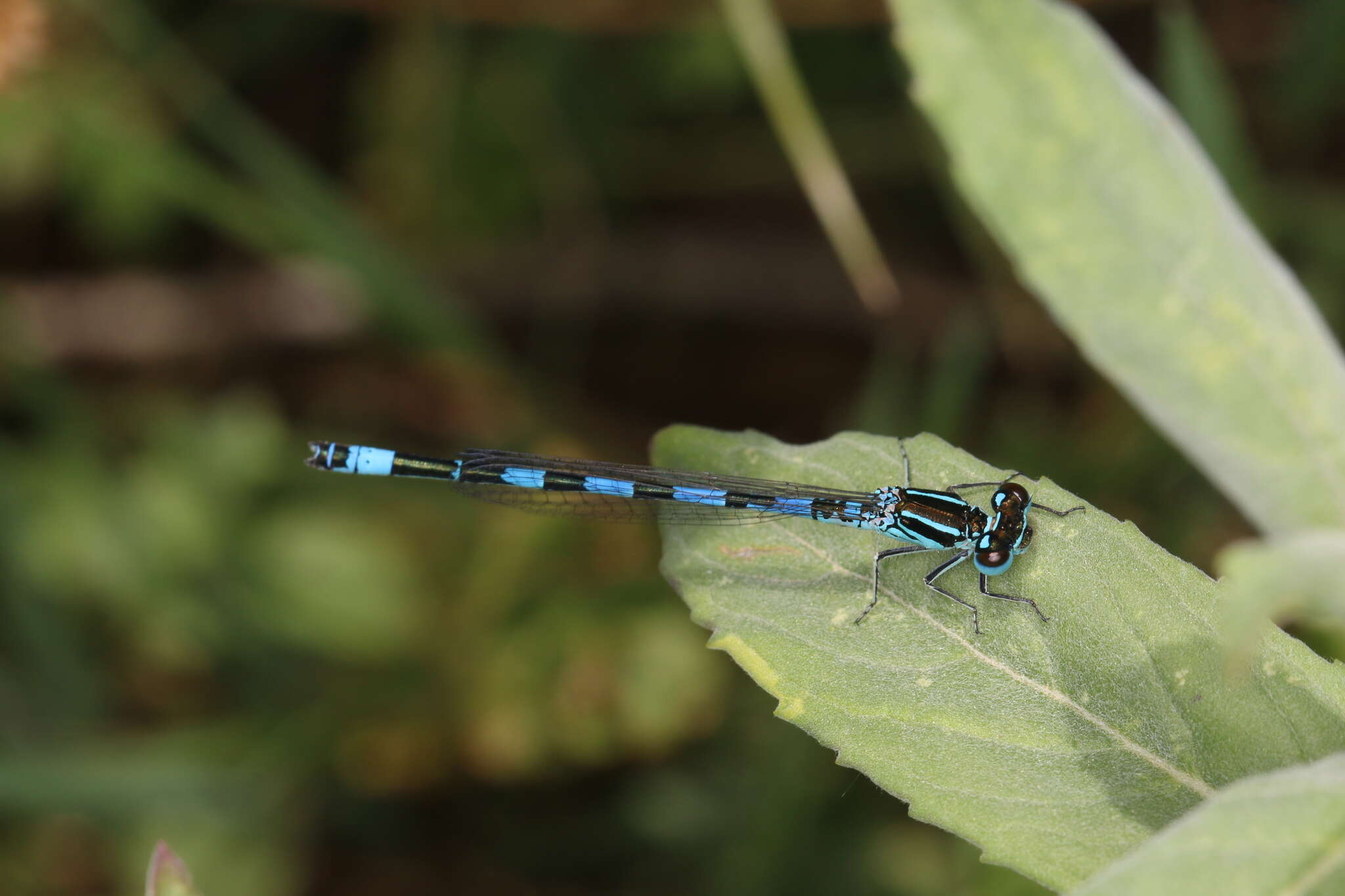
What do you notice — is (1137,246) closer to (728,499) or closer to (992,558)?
(992,558)

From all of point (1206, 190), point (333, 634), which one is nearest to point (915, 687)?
point (1206, 190)

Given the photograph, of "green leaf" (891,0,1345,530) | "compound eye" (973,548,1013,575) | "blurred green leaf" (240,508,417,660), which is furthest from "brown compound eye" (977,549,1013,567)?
"blurred green leaf" (240,508,417,660)

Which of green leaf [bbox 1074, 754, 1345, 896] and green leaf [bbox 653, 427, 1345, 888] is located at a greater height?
green leaf [bbox 653, 427, 1345, 888]

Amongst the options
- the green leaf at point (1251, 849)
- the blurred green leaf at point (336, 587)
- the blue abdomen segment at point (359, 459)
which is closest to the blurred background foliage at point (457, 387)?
the blurred green leaf at point (336, 587)

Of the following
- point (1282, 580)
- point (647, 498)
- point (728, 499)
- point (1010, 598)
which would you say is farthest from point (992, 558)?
point (647, 498)

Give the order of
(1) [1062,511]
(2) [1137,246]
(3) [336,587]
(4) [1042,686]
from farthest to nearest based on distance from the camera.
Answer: (3) [336,587]
(1) [1062,511]
(4) [1042,686]
(2) [1137,246]

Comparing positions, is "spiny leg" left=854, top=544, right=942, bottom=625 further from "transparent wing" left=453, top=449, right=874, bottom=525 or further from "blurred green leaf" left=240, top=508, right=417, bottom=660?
"blurred green leaf" left=240, top=508, right=417, bottom=660

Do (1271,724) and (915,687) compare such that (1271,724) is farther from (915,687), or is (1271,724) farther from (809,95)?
(809,95)
